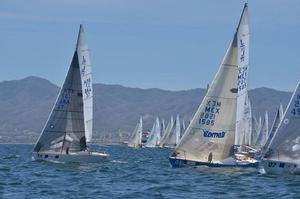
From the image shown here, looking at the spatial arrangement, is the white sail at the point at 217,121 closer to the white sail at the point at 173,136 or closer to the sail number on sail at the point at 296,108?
the sail number on sail at the point at 296,108

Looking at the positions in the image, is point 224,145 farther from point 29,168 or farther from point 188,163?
point 29,168

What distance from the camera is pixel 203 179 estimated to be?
148ft

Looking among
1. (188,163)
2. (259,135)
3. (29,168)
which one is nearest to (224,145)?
(188,163)

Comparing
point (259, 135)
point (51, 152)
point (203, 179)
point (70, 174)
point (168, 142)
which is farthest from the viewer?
point (168, 142)

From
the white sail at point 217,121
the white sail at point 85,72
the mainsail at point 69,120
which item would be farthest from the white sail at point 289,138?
the white sail at point 85,72

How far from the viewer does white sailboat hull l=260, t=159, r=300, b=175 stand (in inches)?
1827

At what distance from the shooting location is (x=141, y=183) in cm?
4341

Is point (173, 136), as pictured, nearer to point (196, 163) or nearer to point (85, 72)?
point (85, 72)

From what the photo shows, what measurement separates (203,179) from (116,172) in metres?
8.43

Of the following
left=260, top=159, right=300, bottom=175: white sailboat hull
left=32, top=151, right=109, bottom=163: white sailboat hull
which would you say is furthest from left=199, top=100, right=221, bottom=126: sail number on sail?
left=32, top=151, right=109, bottom=163: white sailboat hull

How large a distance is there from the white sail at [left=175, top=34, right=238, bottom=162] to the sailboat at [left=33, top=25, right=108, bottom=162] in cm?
1006

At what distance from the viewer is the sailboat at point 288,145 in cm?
4638

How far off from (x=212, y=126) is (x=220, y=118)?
626mm

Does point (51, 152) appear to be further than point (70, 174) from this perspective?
Yes
